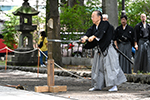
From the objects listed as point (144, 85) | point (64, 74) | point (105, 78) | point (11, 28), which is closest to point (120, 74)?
point (105, 78)

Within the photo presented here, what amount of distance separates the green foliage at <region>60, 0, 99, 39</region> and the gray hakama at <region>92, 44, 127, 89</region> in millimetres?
10482

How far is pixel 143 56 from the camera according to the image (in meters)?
12.4

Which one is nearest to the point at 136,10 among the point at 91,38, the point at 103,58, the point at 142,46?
the point at 142,46

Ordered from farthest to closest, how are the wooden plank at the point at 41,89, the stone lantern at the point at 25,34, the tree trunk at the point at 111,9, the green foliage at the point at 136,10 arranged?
the stone lantern at the point at 25,34 < the green foliage at the point at 136,10 < the tree trunk at the point at 111,9 < the wooden plank at the point at 41,89

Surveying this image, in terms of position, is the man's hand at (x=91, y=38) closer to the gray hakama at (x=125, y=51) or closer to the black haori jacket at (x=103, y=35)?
the black haori jacket at (x=103, y=35)

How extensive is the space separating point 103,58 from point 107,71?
0.31 metres

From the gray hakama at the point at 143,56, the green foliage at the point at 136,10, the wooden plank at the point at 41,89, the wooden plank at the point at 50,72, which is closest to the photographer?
the wooden plank at the point at 41,89

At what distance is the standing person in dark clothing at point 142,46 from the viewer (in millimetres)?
12031

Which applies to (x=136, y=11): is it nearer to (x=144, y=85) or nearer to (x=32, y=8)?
(x=32, y=8)

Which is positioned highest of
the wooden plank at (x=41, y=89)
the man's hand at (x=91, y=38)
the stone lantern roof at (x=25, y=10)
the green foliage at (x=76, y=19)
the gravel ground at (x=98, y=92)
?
the stone lantern roof at (x=25, y=10)

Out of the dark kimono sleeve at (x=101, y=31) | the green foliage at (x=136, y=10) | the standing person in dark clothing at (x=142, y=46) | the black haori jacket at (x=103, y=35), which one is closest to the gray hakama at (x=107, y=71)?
the black haori jacket at (x=103, y=35)

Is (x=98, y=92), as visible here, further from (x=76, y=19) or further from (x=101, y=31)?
(x=76, y=19)

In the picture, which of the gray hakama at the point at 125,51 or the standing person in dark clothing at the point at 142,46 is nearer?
the gray hakama at the point at 125,51

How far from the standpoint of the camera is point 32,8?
71.2 ft
